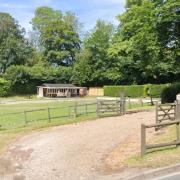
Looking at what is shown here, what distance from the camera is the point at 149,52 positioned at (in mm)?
42781

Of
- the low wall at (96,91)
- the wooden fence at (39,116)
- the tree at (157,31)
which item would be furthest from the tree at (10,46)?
the wooden fence at (39,116)

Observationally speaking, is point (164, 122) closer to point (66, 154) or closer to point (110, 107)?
point (66, 154)

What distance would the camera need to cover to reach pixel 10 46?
102m

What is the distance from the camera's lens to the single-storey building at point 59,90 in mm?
88444

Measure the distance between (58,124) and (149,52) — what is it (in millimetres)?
18497

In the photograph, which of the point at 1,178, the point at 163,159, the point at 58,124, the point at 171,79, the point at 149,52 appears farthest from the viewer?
the point at 171,79

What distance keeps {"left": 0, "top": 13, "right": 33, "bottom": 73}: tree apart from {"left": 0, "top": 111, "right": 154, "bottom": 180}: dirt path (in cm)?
8185

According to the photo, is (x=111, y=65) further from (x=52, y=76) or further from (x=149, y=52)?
(x=149, y=52)

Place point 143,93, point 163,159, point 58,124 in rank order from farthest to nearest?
point 143,93
point 58,124
point 163,159

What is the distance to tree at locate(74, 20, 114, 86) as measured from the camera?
300 ft

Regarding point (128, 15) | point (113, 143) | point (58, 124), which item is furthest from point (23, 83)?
point (113, 143)

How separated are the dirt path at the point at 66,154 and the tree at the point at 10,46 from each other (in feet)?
269

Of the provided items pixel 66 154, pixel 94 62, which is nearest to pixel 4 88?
pixel 94 62

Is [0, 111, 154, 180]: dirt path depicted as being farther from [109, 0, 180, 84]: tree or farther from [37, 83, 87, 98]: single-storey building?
[37, 83, 87, 98]: single-storey building
